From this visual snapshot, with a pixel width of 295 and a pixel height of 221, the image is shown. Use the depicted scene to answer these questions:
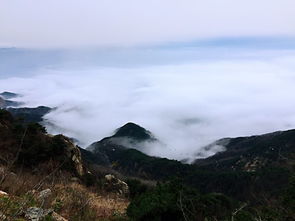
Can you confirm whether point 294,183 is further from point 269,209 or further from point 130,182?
point 130,182

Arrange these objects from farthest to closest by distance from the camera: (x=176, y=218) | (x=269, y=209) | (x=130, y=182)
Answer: (x=130, y=182) → (x=176, y=218) → (x=269, y=209)

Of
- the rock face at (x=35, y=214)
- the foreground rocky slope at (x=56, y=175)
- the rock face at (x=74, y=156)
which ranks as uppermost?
the rock face at (x=35, y=214)

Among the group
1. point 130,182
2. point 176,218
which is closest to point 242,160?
point 130,182

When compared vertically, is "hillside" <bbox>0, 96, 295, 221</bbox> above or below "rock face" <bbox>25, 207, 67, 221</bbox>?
below

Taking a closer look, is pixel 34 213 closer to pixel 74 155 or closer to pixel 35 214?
pixel 35 214

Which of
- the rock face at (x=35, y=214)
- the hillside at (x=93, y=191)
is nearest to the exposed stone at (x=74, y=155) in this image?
the hillside at (x=93, y=191)

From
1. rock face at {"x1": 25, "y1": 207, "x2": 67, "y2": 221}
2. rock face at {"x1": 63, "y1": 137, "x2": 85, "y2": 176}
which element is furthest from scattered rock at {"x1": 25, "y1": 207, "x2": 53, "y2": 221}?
rock face at {"x1": 63, "y1": 137, "x2": 85, "y2": 176}

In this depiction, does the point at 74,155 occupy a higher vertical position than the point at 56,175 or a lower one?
lower

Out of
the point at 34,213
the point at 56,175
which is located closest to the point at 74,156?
the point at 56,175

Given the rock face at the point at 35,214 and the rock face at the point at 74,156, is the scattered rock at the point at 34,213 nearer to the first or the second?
the rock face at the point at 35,214

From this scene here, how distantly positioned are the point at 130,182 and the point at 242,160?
356 feet

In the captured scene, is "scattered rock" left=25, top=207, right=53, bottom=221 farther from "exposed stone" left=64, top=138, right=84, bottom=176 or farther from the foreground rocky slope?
"exposed stone" left=64, top=138, right=84, bottom=176

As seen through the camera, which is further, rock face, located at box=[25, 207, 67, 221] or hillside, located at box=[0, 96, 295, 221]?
hillside, located at box=[0, 96, 295, 221]

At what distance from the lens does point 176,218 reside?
9.33 m
